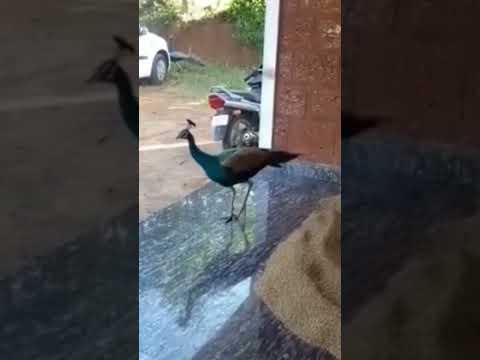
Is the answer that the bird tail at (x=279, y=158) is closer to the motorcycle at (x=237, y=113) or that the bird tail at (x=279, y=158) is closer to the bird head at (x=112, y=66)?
the motorcycle at (x=237, y=113)

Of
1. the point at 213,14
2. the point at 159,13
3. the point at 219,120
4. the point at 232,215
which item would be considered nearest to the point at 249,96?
the point at 219,120

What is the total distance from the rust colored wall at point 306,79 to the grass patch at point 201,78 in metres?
0.47

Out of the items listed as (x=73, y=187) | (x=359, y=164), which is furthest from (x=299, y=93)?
(x=73, y=187)

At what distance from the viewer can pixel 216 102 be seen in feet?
5.63

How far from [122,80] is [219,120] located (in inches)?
43.6

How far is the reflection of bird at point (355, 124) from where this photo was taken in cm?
73

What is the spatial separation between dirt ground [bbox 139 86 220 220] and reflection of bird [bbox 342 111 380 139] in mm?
275

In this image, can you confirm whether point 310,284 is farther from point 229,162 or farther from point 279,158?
point 279,158

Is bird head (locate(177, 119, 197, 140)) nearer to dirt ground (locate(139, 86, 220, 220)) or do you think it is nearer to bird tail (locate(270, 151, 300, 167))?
dirt ground (locate(139, 86, 220, 220))

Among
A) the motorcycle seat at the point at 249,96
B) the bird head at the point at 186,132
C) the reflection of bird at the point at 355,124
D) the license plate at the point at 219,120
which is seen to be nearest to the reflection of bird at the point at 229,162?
the bird head at the point at 186,132

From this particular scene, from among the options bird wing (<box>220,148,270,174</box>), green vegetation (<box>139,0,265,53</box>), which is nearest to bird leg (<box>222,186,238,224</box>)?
bird wing (<box>220,148,270,174</box>)

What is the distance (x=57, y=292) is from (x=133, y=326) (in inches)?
4.5

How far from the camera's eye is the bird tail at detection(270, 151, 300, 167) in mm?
1901

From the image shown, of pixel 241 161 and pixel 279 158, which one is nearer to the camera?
pixel 241 161
